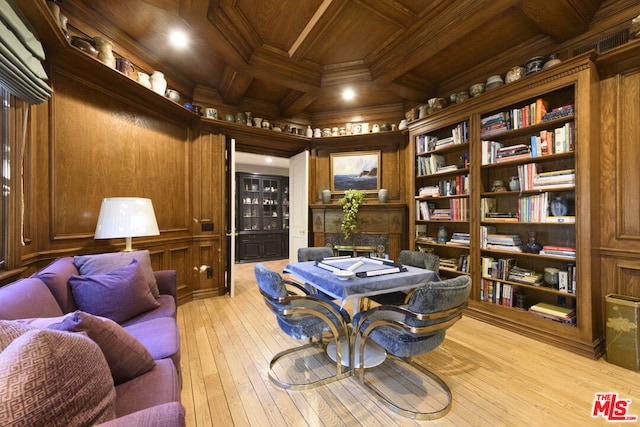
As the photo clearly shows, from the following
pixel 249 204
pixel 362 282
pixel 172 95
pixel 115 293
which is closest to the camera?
pixel 115 293

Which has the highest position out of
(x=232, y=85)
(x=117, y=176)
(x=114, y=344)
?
(x=232, y=85)

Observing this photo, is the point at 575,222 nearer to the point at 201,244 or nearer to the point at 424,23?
the point at 424,23

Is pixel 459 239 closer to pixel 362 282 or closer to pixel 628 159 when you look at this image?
pixel 628 159

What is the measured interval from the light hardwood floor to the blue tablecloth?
0.67 meters

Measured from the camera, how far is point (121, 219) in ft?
7.15

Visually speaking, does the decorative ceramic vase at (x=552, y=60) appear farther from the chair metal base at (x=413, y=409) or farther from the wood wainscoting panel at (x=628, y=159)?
the chair metal base at (x=413, y=409)

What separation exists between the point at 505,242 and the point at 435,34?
223 centimetres

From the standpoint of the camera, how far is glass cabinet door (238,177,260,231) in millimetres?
6594

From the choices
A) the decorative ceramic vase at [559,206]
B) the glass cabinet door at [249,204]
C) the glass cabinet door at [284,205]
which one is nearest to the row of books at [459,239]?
the decorative ceramic vase at [559,206]

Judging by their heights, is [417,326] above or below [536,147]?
below

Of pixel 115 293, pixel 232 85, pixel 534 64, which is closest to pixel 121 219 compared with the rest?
pixel 115 293

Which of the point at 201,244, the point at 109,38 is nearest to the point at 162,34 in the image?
the point at 109,38

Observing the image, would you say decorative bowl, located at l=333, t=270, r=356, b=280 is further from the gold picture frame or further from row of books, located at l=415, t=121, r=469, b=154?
the gold picture frame

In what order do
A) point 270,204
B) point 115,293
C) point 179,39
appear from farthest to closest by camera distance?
point 270,204
point 179,39
point 115,293
